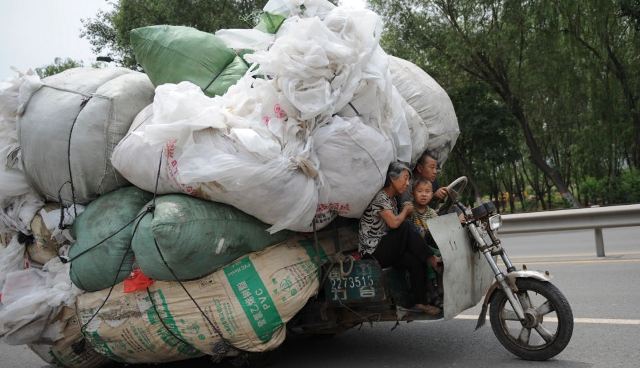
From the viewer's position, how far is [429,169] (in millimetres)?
4379

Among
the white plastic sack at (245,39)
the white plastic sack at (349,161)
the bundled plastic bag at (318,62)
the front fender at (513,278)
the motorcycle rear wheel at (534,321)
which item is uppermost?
the white plastic sack at (245,39)

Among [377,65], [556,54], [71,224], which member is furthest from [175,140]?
[556,54]

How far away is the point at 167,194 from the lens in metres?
3.76

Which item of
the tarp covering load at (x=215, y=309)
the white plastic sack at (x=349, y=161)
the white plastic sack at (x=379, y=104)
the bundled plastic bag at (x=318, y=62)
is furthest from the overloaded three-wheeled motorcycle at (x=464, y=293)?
the bundled plastic bag at (x=318, y=62)

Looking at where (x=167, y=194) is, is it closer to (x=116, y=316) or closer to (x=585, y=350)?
(x=116, y=316)

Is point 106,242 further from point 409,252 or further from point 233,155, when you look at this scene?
point 409,252

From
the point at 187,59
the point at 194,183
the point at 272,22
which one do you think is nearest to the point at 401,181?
the point at 194,183

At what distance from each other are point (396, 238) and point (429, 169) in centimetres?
65

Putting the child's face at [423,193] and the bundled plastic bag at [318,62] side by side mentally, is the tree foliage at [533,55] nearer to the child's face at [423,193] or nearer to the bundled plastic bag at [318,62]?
the child's face at [423,193]

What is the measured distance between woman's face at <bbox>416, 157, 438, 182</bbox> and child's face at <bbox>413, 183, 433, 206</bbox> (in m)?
0.09

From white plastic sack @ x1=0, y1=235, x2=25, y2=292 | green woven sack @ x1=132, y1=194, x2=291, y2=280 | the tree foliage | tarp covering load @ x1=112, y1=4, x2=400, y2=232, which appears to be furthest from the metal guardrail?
the tree foliage

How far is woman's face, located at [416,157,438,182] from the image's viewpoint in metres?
4.37

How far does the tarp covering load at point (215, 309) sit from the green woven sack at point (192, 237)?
12 cm

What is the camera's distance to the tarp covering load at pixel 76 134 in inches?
158
